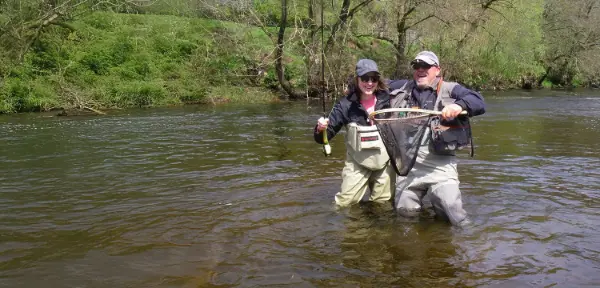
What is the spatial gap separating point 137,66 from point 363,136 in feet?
72.7

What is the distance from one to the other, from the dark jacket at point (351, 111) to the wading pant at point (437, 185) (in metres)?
0.78

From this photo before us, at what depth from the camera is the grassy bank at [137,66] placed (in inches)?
837

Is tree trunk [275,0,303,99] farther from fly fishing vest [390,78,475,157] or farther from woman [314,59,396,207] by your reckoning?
fly fishing vest [390,78,475,157]

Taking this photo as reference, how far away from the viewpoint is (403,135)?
17.6 feet

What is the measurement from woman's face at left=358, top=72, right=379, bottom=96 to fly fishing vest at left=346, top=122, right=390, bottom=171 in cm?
42

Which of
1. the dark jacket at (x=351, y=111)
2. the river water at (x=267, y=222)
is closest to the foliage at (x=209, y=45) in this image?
the river water at (x=267, y=222)

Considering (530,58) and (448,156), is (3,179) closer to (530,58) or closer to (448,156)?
(448,156)

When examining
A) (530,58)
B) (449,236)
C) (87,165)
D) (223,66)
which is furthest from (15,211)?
(530,58)

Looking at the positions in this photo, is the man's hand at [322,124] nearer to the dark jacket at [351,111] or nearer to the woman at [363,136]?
the woman at [363,136]

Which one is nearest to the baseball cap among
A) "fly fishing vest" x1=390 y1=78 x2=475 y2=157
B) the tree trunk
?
"fly fishing vest" x1=390 y1=78 x2=475 y2=157

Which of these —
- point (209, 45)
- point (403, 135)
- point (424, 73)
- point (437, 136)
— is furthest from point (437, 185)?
point (209, 45)

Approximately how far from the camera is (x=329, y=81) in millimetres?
24734

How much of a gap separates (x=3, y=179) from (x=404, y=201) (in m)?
6.88

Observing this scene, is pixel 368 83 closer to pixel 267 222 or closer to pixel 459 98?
pixel 459 98
